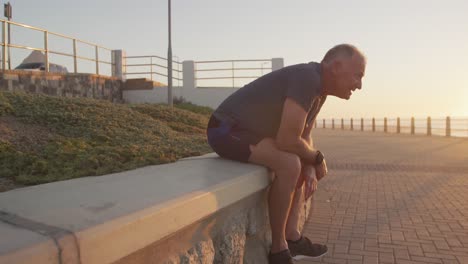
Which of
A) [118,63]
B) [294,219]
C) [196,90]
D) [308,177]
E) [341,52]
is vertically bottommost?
[294,219]

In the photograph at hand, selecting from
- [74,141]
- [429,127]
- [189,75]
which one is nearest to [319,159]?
[74,141]

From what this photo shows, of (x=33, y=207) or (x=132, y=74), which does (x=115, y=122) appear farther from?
(x=132, y=74)

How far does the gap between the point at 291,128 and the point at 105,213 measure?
4.46 feet

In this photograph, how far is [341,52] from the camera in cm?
289

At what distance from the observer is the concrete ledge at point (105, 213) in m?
1.28

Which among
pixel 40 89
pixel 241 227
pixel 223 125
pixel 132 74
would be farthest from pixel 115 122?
pixel 132 74

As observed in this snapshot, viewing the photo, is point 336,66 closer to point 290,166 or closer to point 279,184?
point 290,166

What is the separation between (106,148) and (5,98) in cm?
244

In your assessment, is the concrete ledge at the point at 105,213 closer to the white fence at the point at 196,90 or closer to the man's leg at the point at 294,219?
the man's leg at the point at 294,219

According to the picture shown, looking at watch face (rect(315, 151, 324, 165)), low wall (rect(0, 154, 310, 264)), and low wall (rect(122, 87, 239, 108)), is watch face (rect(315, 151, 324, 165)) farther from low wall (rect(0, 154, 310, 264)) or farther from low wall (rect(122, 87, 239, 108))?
low wall (rect(122, 87, 239, 108))

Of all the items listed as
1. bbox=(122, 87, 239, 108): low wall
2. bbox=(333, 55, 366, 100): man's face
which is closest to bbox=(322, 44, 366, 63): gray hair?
bbox=(333, 55, 366, 100): man's face

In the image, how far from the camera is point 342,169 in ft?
26.3

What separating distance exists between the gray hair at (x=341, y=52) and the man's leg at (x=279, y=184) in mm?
678

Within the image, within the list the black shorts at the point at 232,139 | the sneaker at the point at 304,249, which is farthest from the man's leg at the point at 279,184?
the sneaker at the point at 304,249
